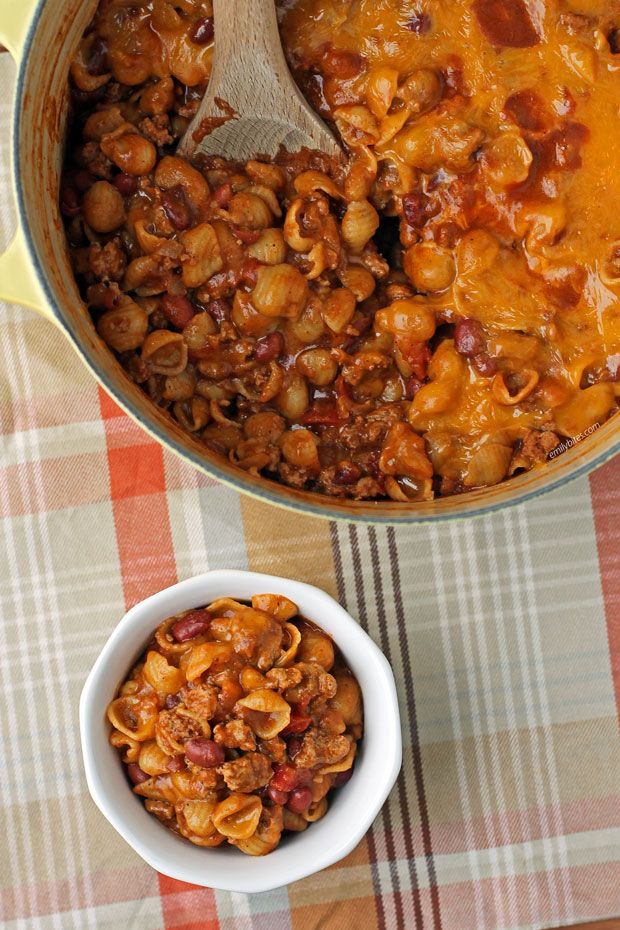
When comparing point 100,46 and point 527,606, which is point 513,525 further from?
point 100,46

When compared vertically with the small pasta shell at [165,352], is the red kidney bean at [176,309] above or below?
above

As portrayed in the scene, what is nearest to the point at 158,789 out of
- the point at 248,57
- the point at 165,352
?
the point at 165,352

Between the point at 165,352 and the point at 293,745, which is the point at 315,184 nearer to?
the point at 165,352

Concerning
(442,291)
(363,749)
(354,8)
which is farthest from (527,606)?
(354,8)

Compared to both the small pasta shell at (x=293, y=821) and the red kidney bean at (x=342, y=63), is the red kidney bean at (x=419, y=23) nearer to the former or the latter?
the red kidney bean at (x=342, y=63)

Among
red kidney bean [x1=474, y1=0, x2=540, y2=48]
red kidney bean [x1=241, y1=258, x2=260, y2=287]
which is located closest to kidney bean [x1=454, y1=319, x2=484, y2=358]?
red kidney bean [x1=241, y1=258, x2=260, y2=287]

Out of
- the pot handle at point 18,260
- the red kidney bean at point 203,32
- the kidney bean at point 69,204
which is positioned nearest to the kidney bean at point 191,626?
the pot handle at point 18,260
